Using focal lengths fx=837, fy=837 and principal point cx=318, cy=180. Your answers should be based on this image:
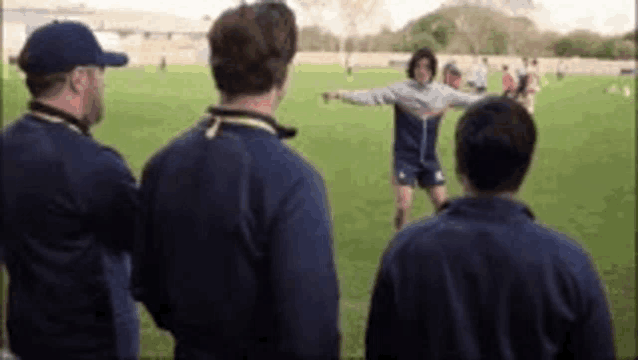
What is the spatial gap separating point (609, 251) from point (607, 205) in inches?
113

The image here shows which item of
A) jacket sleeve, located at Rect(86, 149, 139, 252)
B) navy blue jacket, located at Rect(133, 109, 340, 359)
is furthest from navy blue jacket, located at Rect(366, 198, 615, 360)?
jacket sleeve, located at Rect(86, 149, 139, 252)

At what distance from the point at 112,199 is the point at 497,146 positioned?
3.70 feet

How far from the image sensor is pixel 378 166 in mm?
14359

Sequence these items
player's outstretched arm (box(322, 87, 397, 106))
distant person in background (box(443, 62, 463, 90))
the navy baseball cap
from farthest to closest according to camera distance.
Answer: distant person in background (box(443, 62, 463, 90))
player's outstretched arm (box(322, 87, 397, 106))
the navy baseball cap

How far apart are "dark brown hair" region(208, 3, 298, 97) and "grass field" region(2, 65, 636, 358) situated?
3234 millimetres

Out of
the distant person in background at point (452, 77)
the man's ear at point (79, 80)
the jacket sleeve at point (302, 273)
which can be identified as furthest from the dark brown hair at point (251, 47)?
the distant person in background at point (452, 77)

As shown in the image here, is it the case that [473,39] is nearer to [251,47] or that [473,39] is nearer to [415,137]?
[415,137]

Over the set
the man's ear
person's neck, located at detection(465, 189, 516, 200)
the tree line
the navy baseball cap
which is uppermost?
the navy baseball cap

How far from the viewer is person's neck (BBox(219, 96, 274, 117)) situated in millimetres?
2068

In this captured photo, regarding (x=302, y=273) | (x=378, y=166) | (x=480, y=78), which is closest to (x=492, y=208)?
(x=302, y=273)

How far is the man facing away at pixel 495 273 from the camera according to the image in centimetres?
197

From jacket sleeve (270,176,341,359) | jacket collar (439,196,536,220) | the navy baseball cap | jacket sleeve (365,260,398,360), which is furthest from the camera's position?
the navy baseball cap

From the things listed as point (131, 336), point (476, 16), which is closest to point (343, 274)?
point (131, 336)

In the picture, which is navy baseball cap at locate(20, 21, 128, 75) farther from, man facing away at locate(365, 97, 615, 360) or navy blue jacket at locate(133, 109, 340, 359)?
man facing away at locate(365, 97, 615, 360)
